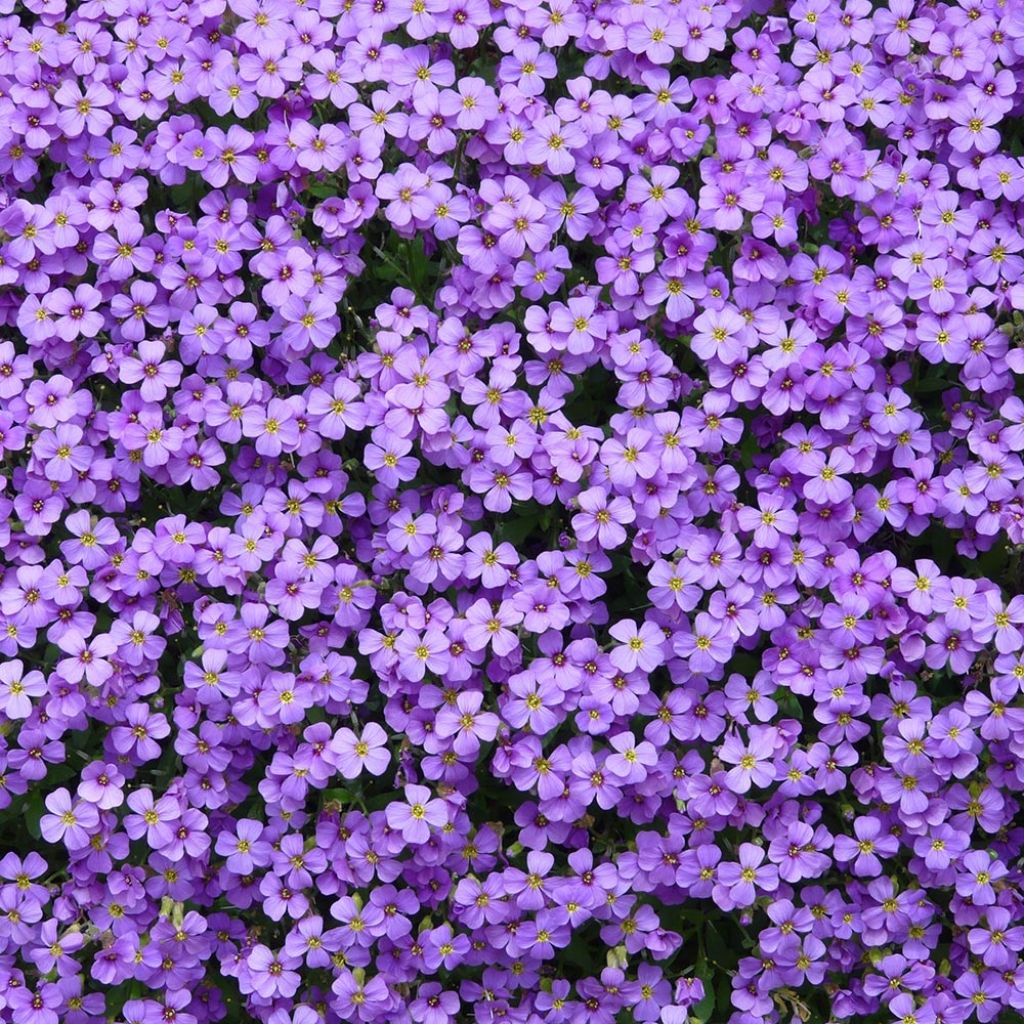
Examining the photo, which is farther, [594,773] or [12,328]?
[12,328]

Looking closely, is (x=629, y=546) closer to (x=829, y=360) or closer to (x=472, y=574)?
(x=472, y=574)

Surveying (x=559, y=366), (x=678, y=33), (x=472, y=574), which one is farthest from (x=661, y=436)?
(x=678, y=33)

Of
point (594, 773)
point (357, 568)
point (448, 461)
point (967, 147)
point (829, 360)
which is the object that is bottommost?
point (594, 773)

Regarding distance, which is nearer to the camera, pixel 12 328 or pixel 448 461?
pixel 448 461

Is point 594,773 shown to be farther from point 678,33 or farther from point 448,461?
point 678,33

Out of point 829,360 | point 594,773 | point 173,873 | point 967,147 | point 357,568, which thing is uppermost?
point 967,147

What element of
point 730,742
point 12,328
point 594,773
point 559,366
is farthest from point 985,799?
point 12,328

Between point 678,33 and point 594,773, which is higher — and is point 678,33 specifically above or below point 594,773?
above
